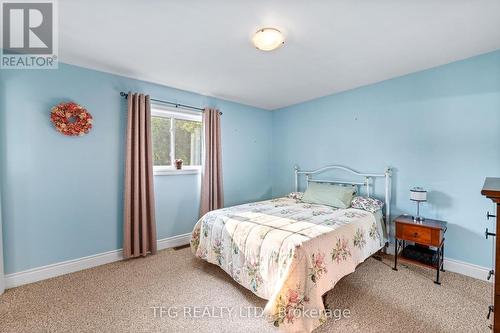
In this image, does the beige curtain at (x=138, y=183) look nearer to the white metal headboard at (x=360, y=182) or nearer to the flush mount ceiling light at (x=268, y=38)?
the flush mount ceiling light at (x=268, y=38)

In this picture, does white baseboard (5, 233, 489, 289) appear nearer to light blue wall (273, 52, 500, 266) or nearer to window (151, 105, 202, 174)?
light blue wall (273, 52, 500, 266)

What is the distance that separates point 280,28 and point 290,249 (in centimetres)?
183

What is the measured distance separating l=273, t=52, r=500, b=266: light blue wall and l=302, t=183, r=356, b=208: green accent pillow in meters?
0.52

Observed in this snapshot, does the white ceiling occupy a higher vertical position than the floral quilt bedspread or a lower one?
higher

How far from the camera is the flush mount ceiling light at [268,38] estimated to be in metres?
1.87

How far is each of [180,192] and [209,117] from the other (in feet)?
4.21

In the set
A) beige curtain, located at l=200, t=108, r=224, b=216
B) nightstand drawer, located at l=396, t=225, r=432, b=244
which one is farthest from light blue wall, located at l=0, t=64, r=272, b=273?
nightstand drawer, located at l=396, t=225, r=432, b=244

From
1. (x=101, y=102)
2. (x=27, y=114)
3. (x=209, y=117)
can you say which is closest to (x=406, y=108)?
(x=209, y=117)

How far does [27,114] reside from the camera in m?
2.30

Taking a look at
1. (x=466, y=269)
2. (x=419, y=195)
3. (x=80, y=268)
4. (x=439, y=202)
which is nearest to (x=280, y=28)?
(x=419, y=195)

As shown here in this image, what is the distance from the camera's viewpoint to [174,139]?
11.2 ft

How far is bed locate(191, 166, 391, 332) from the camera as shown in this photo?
1.65m

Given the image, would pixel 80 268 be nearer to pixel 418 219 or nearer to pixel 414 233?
pixel 414 233

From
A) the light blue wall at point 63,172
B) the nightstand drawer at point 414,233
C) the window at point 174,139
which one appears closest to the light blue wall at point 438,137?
the nightstand drawer at point 414,233
